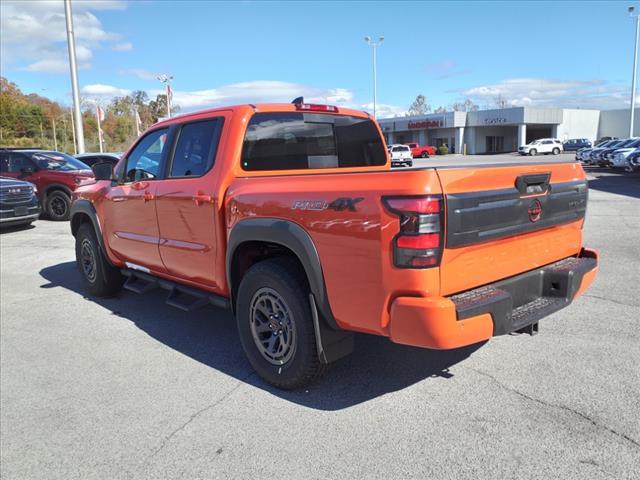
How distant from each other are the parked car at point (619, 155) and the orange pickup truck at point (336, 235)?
Answer: 27708mm

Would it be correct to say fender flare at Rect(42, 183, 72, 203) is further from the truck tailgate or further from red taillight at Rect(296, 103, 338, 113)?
the truck tailgate

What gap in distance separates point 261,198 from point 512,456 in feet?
7.13

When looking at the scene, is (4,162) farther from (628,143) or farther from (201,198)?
(628,143)

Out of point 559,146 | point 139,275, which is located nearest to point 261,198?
point 139,275

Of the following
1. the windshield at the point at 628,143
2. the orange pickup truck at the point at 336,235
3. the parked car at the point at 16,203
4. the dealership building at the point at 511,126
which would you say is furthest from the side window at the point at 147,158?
the dealership building at the point at 511,126

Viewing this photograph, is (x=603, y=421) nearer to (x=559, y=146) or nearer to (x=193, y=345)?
(x=193, y=345)

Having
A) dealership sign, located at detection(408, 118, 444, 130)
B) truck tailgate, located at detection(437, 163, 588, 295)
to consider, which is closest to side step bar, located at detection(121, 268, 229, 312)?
truck tailgate, located at detection(437, 163, 588, 295)

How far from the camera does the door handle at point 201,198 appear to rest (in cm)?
395

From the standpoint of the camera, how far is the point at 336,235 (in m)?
3.00

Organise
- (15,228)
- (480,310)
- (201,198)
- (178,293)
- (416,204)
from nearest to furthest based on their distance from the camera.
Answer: (416,204) < (480,310) < (201,198) < (178,293) < (15,228)

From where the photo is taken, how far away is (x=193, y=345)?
4629mm

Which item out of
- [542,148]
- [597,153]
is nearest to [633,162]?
[597,153]

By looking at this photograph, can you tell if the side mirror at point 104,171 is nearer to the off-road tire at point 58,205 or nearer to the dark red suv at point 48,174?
the dark red suv at point 48,174

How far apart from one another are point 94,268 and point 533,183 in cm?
508
